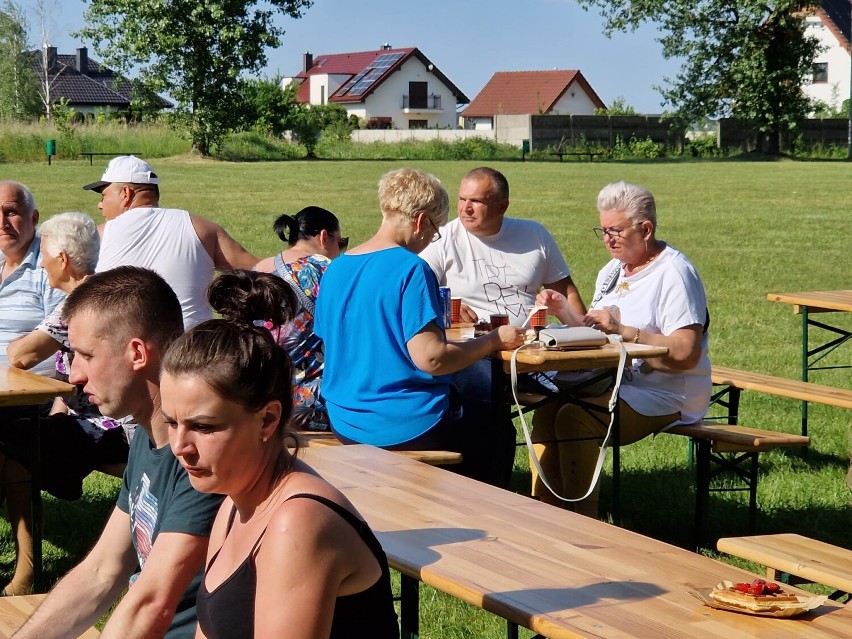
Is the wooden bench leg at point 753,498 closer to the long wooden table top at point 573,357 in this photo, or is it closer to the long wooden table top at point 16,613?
the long wooden table top at point 573,357

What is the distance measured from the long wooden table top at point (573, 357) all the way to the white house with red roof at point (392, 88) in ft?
258

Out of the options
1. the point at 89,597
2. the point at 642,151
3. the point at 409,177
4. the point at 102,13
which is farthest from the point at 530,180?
the point at 89,597

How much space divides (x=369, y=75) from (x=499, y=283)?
8311 centimetres

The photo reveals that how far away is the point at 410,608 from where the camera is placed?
11.1ft

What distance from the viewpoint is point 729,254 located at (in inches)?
640

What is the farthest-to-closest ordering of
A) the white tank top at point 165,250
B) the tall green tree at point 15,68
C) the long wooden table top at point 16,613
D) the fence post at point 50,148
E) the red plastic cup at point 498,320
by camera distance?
1. the tall green tree at point 15,68
2. the fence post at point 50,148
3. the white tank top at point 165,250
4. the red plastic cup at point 498,320
5. the long wooden table top at point 16,613

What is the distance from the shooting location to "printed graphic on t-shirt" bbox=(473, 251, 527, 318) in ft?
20.6

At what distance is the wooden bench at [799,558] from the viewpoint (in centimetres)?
318

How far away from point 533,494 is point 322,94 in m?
87.8

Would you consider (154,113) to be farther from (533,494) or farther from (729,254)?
(533,494)

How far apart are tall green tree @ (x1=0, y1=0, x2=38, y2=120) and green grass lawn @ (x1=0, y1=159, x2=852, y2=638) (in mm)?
30917

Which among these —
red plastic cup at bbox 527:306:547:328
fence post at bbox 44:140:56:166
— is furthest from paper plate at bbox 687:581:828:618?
fence post at bbox 44:140:56:166

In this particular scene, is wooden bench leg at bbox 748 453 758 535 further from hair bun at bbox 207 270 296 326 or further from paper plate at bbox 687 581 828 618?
paper plate at bbox 687 581 828 618

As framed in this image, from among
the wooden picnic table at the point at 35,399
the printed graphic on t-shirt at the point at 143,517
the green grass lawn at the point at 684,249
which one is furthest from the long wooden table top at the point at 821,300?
the printed graphic on t-shirt at the point at 143,517
